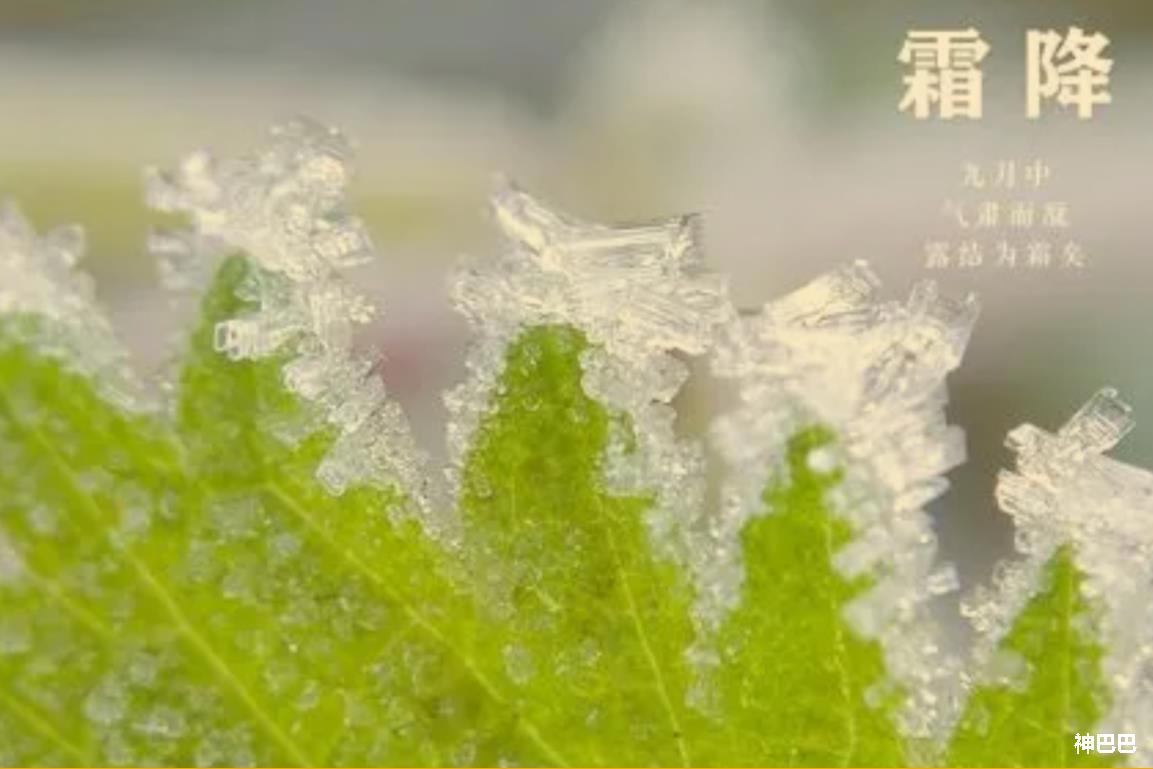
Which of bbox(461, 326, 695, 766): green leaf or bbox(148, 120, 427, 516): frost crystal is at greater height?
bbox(148, 120, 427, 516): frost crystal

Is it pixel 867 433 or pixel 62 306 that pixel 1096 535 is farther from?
pixel 62 306

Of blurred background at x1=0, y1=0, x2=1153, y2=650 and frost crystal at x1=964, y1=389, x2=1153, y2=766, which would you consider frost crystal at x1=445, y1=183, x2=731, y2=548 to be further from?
frost crystal at x1=964, y1=389, x2=1153, y2=766

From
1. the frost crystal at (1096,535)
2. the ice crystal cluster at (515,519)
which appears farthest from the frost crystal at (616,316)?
the frost crystal at (1096,535)

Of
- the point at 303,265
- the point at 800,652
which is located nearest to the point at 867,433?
the point at 800,652

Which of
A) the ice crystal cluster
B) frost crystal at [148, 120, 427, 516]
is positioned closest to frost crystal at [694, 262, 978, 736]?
the ice crystal cluster

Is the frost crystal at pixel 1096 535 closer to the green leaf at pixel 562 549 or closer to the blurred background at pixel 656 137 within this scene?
the blurred background at pixel 656 137
